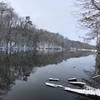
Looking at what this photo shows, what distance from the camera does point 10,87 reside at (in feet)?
69.8

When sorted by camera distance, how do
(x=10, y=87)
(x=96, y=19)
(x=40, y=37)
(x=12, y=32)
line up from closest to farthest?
1. (x=96, y=19)
2. (x=10, y=87)
3. (x=12, y=32)
4. (x=40, y=37)

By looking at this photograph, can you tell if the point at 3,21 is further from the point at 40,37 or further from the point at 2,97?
the point at 2,97

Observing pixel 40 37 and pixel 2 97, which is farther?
pixel 40 37

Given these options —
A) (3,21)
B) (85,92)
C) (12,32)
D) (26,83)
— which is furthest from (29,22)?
(85,92)

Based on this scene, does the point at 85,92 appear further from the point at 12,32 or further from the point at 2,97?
the point at 12,32

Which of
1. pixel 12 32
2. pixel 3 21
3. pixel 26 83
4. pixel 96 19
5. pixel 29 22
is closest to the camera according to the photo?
pixel 96 19

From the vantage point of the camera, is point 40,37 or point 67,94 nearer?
point 67,94

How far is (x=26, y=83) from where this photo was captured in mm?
23219

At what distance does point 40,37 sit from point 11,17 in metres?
43.2

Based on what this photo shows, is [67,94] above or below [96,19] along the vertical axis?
below

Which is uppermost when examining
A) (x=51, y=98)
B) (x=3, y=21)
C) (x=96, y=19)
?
(x=3, y=21)

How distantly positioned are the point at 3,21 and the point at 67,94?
63.5m

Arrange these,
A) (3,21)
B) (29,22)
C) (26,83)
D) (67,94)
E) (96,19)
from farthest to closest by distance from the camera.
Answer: (29,22)
(3,21)
(26,83)
(67,94)
(96,19)

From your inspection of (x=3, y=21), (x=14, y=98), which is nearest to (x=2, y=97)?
(x=14, y=98)
